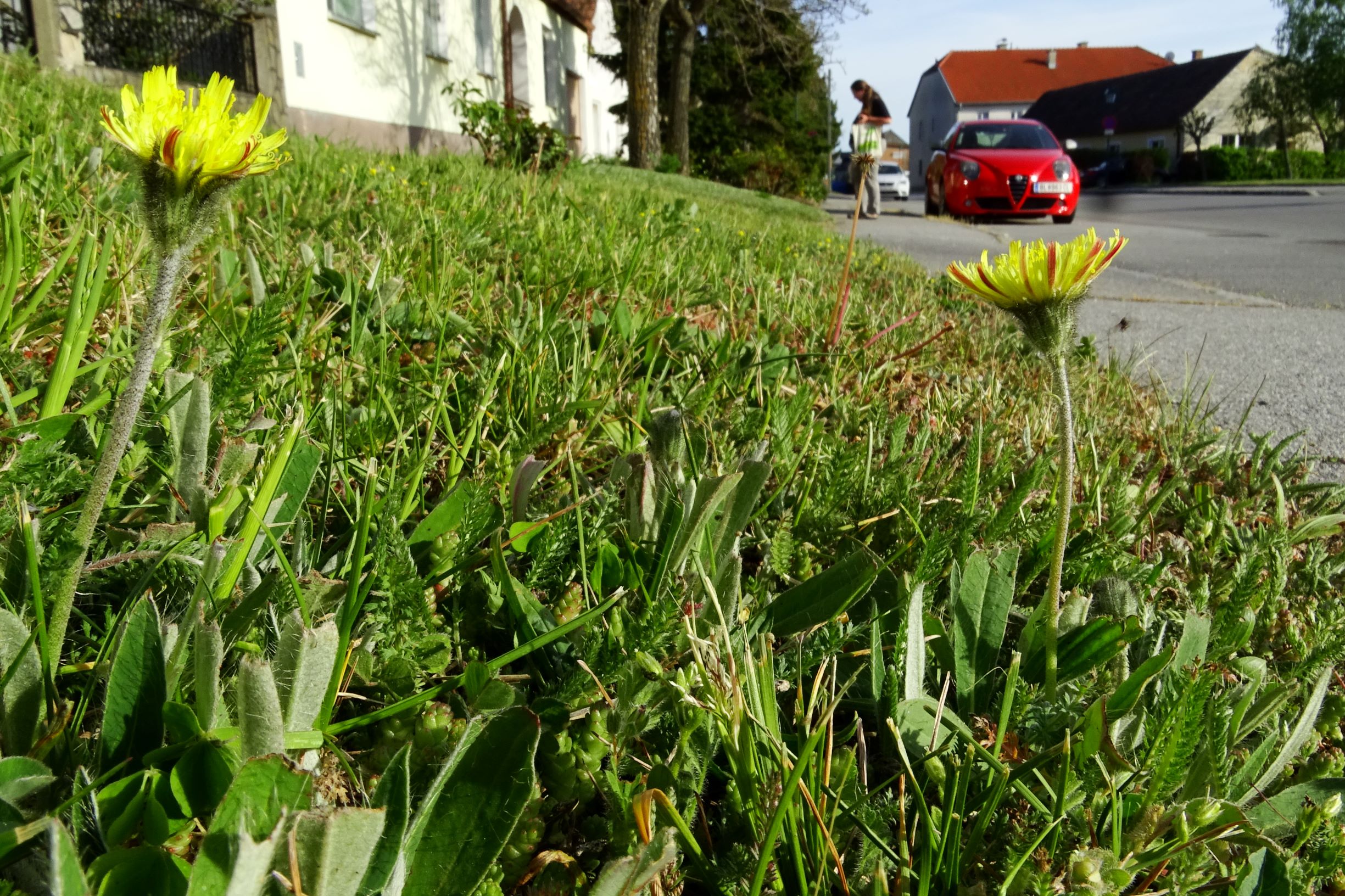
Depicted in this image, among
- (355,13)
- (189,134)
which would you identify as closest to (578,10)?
(355,13)

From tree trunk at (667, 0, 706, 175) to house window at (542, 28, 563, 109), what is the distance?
3959 mm

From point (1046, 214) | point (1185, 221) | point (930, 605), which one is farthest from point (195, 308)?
point (1185, 221)

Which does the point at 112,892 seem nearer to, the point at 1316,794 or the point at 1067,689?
the point at 1067,689

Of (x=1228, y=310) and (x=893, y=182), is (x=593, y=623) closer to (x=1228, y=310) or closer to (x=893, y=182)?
(x=1228, y=310)

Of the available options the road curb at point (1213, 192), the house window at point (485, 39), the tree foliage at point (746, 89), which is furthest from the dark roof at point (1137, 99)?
the house window at point (485, 39)

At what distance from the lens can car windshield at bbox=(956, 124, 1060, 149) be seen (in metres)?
14.1

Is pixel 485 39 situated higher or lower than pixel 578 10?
lower

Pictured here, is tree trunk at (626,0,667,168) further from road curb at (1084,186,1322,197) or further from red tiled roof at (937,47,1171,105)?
red tiled roof at (937,47,1171,105)

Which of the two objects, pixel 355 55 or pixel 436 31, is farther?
pixel 436 31

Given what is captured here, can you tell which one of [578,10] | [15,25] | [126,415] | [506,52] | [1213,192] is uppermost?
[578,10]

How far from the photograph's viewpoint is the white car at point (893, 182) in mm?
44500

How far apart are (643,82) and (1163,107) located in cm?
4878

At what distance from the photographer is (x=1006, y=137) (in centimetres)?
1442

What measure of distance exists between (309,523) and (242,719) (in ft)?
1.74
